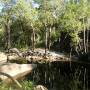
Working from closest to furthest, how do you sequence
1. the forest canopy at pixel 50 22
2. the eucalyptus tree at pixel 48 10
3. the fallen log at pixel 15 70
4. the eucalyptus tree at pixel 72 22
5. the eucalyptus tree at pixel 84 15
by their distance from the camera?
the fallen log at pixel 15 70 → the forest canopy at pixel 50 22 → the eucalyptus tree at pixel 48 10 → the eucalyptus tree at pixel 72 22 → the eucalyptus tree at pixel 84 15

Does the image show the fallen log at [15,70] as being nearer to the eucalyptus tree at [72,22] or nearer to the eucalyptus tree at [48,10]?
the eucalyptus tree at [48,10]

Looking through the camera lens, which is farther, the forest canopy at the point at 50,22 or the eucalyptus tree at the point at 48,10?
the eucalyptus tree at the point at 48,10

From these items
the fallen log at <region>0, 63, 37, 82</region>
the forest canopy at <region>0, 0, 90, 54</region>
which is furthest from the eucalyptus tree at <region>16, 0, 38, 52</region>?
the fallen log at <region>0, 63, 37, 82</region>

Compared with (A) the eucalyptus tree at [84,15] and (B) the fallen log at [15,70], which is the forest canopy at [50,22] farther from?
(B) the fallen log at [15,70]

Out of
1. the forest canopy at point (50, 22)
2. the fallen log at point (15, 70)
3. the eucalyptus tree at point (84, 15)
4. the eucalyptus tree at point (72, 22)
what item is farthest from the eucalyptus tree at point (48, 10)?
the fallen log at point (15, 70)

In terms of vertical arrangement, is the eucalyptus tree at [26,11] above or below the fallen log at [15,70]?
above

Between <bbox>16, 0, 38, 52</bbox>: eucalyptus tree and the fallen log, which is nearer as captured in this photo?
the fallen log

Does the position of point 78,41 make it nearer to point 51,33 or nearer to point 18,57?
point 51,33

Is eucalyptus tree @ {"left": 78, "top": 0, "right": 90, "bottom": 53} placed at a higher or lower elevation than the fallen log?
higher

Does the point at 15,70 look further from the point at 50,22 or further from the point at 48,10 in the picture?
the point at 50,22

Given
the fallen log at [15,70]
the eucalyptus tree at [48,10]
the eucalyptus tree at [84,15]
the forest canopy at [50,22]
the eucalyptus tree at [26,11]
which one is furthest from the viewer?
the eucalyptus tree at [84,15]

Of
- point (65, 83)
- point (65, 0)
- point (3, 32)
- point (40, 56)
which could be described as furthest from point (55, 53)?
point (65, 83)

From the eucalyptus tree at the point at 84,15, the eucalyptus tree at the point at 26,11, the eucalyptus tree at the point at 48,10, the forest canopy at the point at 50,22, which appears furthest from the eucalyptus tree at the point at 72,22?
the eucalyptus tree at the point at 26,11

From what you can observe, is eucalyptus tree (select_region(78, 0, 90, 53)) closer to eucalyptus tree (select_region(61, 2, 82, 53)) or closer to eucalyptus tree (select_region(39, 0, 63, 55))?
eucalyptus tree (select_region(61, 2, 82, 53))
